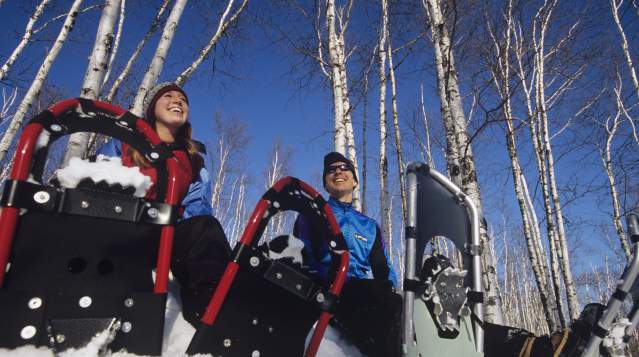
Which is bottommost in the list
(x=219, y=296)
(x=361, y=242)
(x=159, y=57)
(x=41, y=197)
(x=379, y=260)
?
(x=219, y=296)

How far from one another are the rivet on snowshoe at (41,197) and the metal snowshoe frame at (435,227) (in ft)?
4.99

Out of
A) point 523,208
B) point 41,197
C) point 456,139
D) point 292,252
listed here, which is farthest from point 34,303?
point 523,208

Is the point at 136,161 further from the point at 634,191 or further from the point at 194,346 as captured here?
the point at 634,191

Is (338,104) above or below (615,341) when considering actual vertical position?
above

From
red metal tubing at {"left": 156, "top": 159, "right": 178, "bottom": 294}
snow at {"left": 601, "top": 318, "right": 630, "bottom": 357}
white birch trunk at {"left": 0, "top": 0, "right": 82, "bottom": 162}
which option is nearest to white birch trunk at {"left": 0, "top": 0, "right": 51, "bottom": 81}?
white birch trunk at {"left": 0, "top": 0, "right": 82, "bottom": 162}

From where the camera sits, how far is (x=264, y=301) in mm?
1412

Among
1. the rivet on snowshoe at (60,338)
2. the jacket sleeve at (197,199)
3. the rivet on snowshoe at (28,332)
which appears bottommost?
the rivet on snowshoe at (60,338)

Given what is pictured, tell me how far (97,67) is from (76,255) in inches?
109

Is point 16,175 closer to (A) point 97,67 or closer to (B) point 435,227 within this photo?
(B) point 435,227

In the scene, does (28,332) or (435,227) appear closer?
(28,332)

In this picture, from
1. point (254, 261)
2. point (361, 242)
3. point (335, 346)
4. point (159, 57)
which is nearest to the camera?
point (254, 261)

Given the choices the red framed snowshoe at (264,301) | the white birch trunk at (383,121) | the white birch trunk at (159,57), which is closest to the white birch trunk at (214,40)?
the white birch trunk at (159,57)

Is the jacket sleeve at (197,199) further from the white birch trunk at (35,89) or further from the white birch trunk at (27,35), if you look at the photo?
the white birch trunk at (27,35)

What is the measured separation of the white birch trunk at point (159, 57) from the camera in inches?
171
